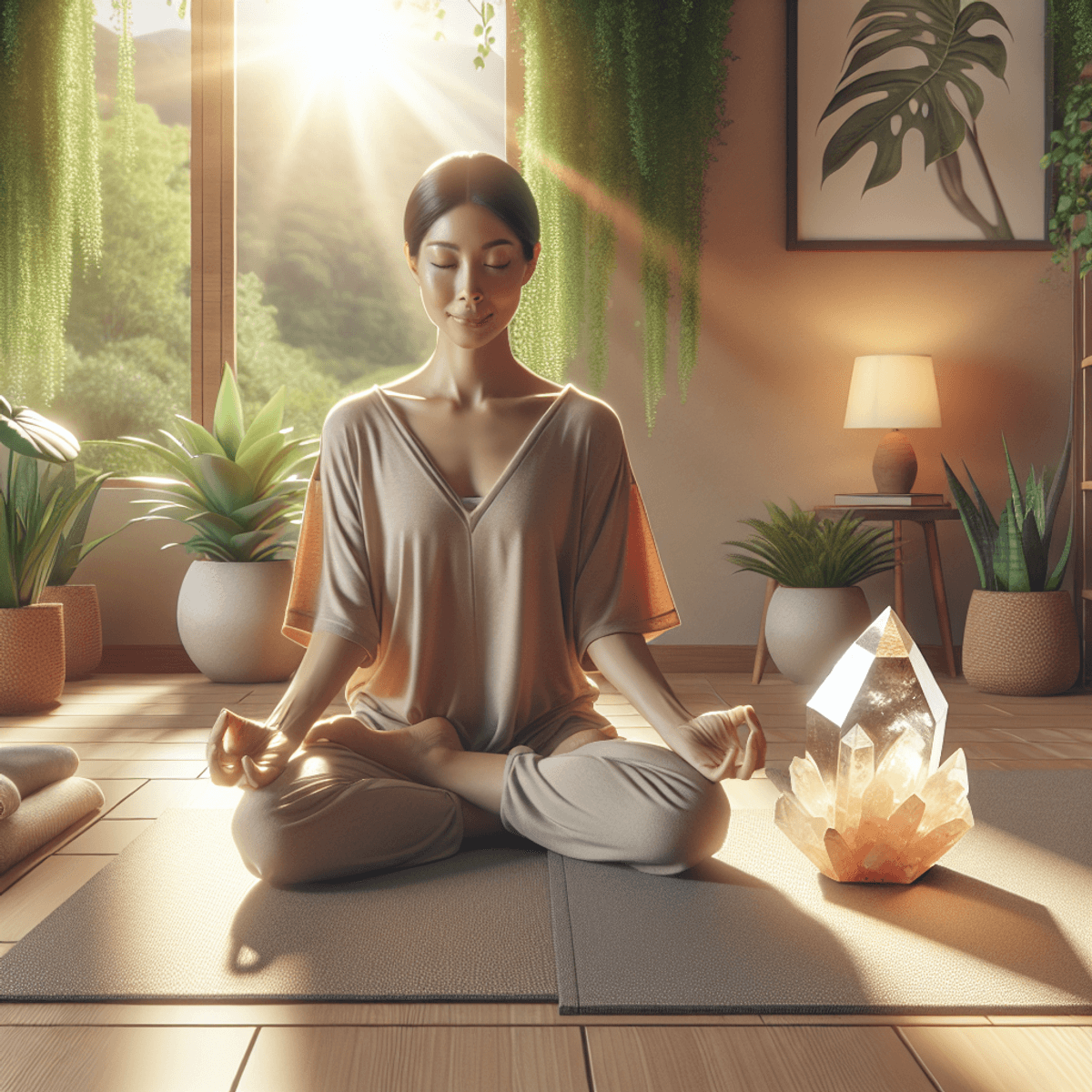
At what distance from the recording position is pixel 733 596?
389 centimetres

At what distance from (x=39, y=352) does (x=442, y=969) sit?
3448 mm

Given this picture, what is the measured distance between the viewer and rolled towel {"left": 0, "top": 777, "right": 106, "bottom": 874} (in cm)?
158

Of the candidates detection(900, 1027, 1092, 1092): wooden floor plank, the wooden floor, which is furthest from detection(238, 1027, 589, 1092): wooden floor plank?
detection(900, 1027, 1092, 1092): wooden floor plank

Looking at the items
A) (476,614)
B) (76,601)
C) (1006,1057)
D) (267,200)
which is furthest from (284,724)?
(267,200)

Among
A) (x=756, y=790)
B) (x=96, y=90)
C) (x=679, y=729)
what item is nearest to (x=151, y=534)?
(x=96, y=90)

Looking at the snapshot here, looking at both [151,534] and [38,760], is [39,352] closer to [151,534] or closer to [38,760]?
[151,534]

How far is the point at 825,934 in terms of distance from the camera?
128 cm

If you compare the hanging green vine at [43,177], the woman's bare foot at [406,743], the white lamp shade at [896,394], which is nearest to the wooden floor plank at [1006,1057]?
the woman's bare foot at [406,743]

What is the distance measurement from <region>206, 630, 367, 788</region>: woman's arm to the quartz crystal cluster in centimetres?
69

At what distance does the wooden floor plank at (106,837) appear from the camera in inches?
65.6

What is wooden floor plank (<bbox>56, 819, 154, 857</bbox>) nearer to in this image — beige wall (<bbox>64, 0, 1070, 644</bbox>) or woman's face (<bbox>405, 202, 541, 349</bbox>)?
woman's face (<bbox>405, 202, 541, 349</bbox>)

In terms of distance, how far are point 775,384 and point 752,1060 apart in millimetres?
3139

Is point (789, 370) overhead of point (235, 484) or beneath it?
overhead

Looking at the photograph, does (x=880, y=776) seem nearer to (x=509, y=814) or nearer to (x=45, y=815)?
(x=509, y=814)
